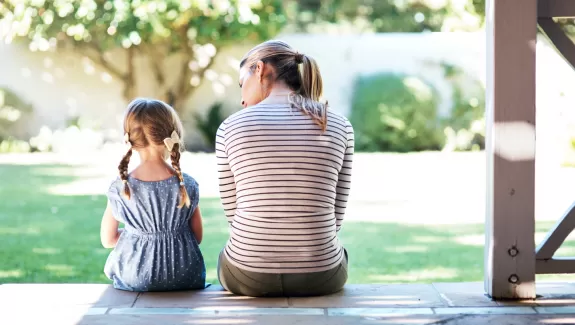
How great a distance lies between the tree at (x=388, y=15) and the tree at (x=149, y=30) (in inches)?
213

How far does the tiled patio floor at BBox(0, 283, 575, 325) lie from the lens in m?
3.06

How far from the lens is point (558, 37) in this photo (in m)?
3.32

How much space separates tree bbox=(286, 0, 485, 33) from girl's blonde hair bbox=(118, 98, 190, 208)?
47.3 ft

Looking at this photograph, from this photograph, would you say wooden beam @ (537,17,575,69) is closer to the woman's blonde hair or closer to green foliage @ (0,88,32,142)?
the woman's blonde hair

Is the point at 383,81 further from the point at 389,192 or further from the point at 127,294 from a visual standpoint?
the point at 127,294

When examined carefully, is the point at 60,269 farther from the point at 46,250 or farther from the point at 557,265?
the point at 557,265

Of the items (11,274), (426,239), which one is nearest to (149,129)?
(11,274)

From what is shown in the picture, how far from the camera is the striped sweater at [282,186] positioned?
3232 mm

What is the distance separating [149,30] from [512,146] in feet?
35.5

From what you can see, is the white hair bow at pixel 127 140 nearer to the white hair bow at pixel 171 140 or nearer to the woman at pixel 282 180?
the white hair bow at pixel 171 140

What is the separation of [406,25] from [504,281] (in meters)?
17.9

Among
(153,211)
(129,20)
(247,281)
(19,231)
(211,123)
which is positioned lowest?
(19,231)

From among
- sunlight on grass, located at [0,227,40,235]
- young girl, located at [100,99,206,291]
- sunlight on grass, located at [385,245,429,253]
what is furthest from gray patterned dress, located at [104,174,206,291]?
sunlight on grass, located at [0,227,40,235]

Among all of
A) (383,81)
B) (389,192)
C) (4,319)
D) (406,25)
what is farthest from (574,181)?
(406,25)
